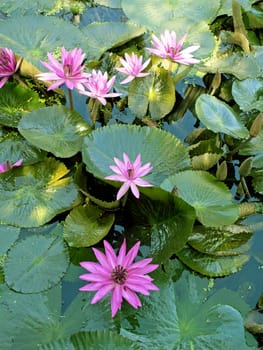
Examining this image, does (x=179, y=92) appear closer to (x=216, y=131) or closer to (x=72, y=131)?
(x=216, y=131)

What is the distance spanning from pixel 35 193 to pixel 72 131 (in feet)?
0.91

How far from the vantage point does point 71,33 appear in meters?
2.29

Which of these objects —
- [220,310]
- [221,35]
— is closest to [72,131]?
[220,310]

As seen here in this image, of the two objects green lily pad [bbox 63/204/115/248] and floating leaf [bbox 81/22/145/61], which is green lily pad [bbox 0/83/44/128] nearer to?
floating leaf [bbox 81/22/145/61]

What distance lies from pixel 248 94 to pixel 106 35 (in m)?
0.69

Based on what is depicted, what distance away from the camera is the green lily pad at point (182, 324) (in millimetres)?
1451

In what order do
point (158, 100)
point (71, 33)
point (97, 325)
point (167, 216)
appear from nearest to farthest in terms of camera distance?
point (97, 325) < point (167, 216) < point (158, 100) < point (71, 33)

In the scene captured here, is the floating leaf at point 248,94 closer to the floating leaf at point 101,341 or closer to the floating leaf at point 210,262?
the floating leaf at point 210,262

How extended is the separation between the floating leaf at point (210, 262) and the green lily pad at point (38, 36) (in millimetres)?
1022

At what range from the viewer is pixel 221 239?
174cm

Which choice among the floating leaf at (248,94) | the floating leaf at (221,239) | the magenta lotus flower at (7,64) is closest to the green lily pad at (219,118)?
the floating leaf at (248,94)

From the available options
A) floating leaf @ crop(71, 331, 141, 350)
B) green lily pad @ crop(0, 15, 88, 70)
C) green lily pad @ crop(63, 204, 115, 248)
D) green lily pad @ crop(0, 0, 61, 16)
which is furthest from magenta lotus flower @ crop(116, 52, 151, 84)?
floating leaf @ crop(71, 331, 141, 350)

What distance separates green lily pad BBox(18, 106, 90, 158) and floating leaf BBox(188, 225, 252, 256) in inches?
20.1

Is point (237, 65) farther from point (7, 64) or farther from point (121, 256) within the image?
point (121, 256)
